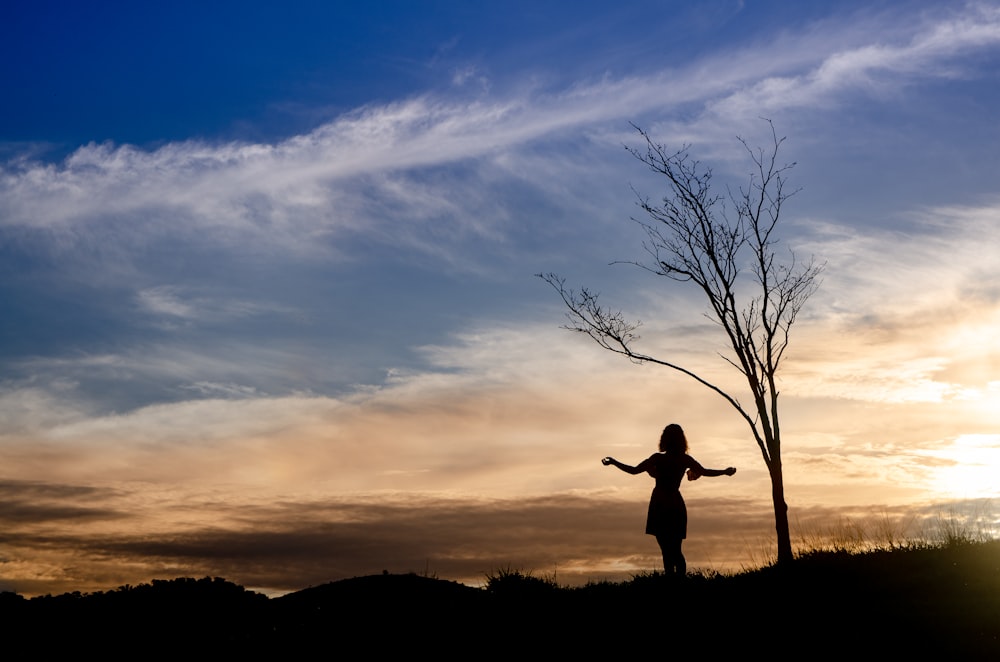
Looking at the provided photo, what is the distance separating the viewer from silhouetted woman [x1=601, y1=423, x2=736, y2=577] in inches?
593

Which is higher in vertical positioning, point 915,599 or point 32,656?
point 915,599

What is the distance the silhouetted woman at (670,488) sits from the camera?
15055 mm

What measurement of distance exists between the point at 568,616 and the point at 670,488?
3200 mm

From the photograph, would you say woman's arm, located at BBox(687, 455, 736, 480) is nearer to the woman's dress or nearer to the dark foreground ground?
the woman's dress

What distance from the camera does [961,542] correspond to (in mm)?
16484

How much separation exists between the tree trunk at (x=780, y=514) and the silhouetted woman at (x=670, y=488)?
8.07 feet

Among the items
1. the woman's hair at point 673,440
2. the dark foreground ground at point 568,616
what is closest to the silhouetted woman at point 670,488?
the woman's hair at point 673,440

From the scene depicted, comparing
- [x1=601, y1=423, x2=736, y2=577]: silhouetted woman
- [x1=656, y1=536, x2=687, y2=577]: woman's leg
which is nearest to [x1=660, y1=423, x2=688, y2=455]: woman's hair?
[x1=601, y1=423, x2=736, y2=577]: silhouetted woman

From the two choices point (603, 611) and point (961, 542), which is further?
point (961, 542)

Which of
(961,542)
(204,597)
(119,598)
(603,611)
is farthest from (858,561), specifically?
(119,598)

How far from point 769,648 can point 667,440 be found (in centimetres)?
494

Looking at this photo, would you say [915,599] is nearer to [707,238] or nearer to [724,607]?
[724,607]

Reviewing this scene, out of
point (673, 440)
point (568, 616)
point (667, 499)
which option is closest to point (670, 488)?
point (667, 499)

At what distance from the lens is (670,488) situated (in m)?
15.1
